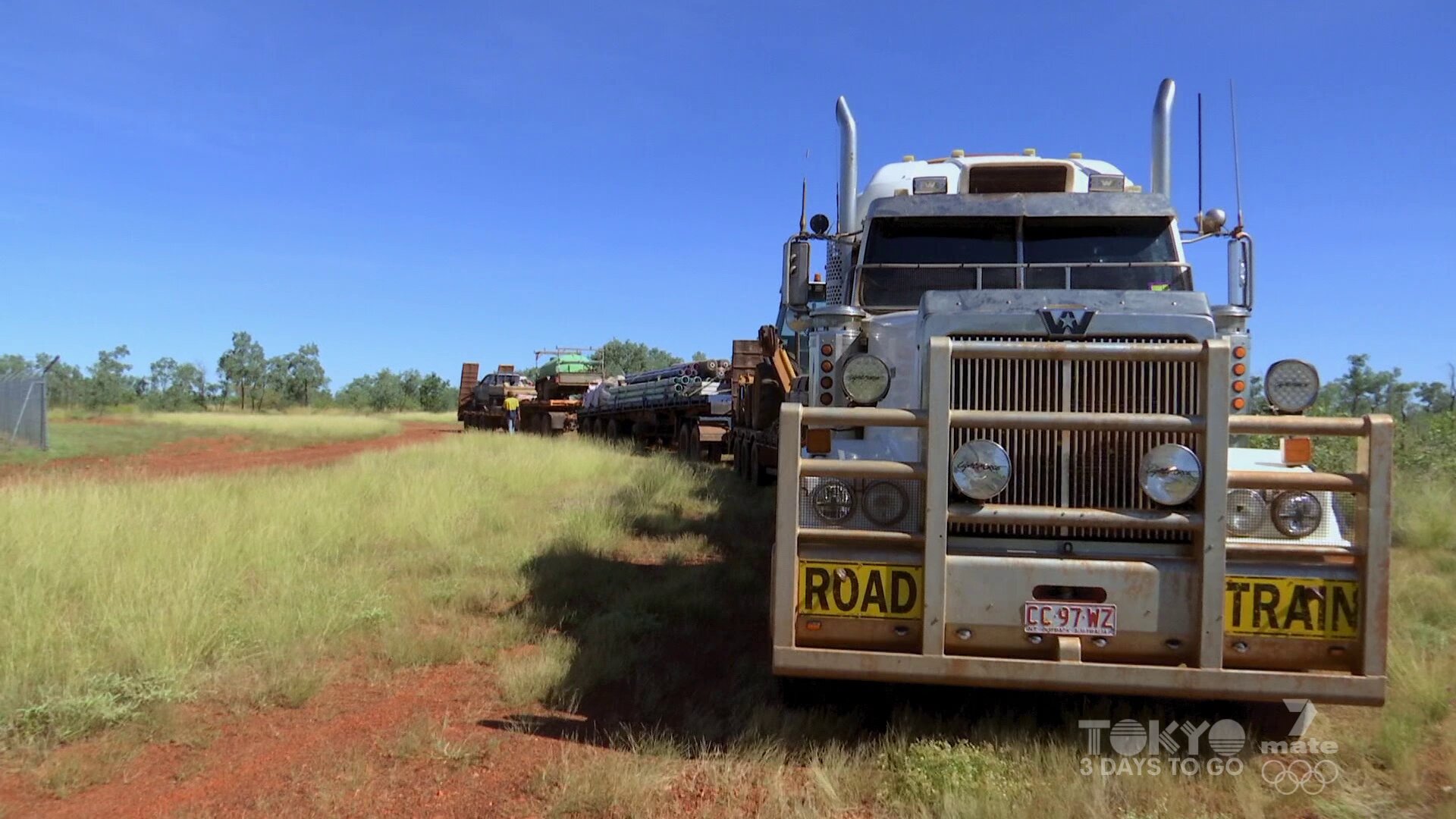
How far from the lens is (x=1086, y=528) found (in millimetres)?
3621

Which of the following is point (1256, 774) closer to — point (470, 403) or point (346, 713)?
point (346, 713)

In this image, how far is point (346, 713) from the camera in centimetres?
460

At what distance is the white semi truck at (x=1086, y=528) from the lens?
137 inches

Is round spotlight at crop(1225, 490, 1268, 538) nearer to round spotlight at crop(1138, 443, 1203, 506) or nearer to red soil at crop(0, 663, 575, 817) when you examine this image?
round spotlight at crop(1138, 443, 1203, 506)

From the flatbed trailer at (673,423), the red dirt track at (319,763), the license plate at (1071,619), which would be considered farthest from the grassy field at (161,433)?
the license plate at (1071,619)

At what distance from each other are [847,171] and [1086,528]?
4.09m

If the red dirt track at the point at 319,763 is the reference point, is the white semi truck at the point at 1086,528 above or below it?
above

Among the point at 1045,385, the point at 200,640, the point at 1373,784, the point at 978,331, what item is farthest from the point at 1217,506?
the point at 200,640

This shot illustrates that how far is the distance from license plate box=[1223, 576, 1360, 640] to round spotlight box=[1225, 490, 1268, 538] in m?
0.22

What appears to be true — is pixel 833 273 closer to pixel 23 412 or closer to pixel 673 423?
pixel 673 423

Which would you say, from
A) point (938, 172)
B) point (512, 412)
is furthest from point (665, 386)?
point (938, 172)

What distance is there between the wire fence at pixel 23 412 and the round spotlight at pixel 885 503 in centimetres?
2268

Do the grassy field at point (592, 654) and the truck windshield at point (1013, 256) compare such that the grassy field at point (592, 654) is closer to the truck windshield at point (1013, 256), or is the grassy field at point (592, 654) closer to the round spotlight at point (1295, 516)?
the round spotlight at point (1295, 516)

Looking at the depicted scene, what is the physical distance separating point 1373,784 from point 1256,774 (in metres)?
0.45
